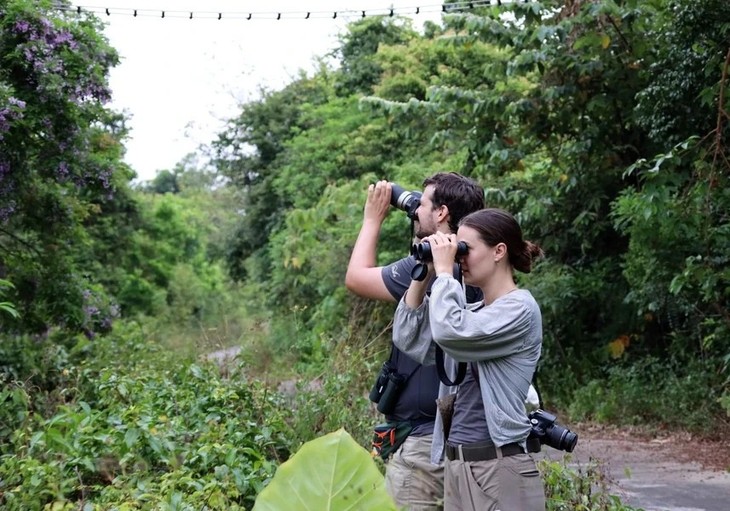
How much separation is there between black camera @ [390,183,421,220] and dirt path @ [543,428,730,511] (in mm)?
2566

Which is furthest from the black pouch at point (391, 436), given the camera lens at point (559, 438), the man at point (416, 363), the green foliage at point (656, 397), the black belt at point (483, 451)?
the green foliage at point (656, 397)

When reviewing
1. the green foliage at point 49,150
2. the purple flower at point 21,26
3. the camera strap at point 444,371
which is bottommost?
the camera strap at point 444,371

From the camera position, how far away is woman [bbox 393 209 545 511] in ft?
9.30

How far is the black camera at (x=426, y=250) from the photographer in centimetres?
298

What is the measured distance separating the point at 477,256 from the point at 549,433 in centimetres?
63

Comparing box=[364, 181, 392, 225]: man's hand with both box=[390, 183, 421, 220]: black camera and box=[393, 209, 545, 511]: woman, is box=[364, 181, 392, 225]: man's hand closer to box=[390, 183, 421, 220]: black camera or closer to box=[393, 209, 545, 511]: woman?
box=[390, 183, 421, 220]: black camera

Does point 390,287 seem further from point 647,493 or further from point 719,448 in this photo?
point 719,448

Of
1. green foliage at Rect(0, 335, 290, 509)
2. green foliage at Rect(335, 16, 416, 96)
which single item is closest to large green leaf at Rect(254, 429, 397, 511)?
green foliage at Rect(0, 335, 290, 509)

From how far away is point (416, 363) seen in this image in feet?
11.3

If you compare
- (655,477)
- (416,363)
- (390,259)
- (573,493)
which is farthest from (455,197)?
(390,259)

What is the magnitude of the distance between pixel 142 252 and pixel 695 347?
72.9 ft

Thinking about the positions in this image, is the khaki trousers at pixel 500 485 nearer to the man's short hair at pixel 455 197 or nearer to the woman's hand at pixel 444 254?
the woman's hand at pixel 444 254

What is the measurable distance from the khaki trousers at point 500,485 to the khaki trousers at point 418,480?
0.38 m

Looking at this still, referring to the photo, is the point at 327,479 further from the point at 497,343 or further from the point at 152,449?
the point at 152,449
